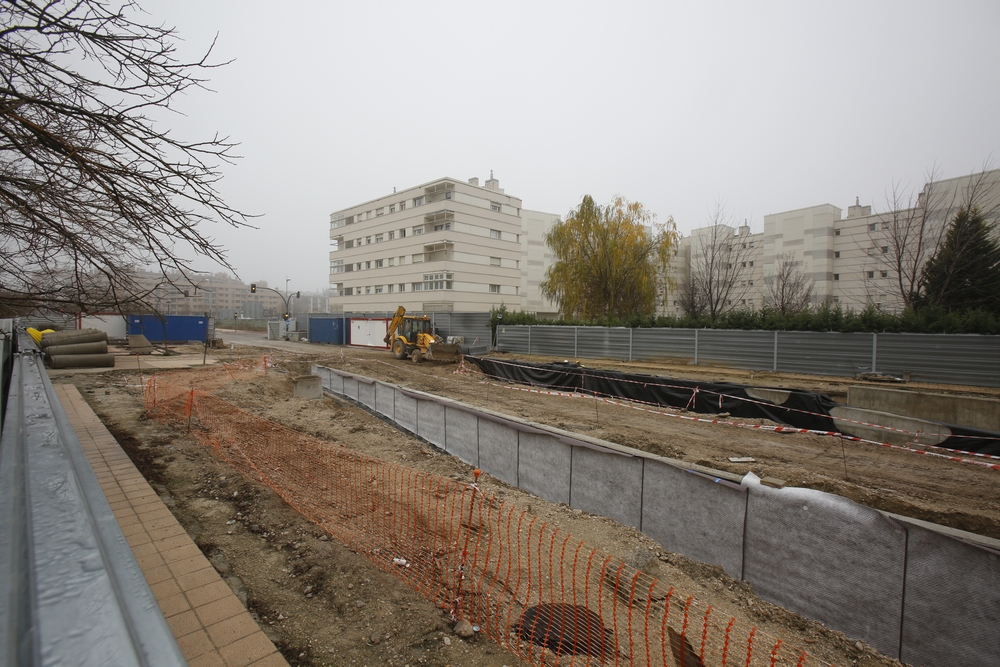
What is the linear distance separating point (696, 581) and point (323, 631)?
13.1 ft

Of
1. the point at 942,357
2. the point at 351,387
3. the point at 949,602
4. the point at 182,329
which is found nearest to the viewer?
the point at 949,602

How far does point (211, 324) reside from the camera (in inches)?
1404

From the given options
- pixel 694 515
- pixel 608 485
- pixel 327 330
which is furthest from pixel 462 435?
pixel 327 330

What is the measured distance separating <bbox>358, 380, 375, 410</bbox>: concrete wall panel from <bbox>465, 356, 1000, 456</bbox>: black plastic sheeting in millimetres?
6921

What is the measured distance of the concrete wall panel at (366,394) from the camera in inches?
514

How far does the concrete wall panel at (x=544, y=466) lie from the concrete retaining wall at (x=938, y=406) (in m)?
10.9

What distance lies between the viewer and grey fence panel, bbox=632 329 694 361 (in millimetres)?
23281

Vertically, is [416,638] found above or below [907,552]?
below

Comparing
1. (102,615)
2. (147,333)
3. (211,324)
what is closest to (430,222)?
(211,324)

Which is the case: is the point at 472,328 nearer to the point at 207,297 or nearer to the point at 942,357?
the point at 942,357

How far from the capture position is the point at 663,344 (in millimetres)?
24062

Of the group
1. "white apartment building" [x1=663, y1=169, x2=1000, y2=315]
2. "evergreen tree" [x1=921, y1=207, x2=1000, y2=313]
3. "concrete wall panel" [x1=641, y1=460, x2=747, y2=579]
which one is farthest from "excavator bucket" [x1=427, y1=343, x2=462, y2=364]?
"white apartment building" [x1=663, y1=169, x2=1000, y2=315]

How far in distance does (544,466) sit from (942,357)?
1762 cm

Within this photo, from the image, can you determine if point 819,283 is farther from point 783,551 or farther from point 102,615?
point 102,615
